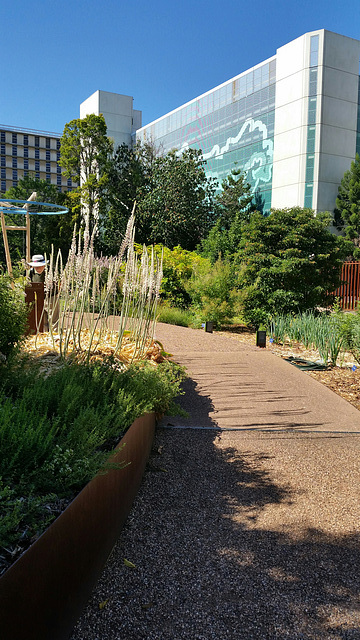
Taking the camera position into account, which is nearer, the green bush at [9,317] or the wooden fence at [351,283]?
the green bush at [9,317]

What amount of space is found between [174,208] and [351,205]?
8184mm

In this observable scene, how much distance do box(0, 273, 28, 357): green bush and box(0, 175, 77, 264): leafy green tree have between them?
14.0m

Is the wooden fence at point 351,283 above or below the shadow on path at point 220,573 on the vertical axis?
above

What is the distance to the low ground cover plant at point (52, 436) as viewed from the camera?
5.76ft

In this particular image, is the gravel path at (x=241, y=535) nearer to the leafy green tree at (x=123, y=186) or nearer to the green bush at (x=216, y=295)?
the green bush at (x=216, y=295)

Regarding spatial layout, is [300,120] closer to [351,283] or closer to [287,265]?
[351,283]

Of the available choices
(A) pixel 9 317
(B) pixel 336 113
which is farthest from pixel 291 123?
(A) pixel 9 317

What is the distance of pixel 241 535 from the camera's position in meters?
2.53

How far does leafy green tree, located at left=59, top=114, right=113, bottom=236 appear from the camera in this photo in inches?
858

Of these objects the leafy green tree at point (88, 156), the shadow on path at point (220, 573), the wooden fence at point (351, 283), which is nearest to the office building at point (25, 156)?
the leafy green tree at point (88, 156)

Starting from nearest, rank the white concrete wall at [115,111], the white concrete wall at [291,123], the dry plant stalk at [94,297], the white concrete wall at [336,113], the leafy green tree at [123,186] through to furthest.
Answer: the dry plant stalk at [94,297], the white concrete wall at [336,113], the white concrete wall at [291,123], the leafy green tree at [123,186], the white concrete wall at [115,111]

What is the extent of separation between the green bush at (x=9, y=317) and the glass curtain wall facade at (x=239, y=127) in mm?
21280

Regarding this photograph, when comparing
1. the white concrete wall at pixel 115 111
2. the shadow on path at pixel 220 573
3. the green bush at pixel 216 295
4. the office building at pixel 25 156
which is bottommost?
the shadow on path at pixel 220 573

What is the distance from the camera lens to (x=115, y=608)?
194 centimetres
